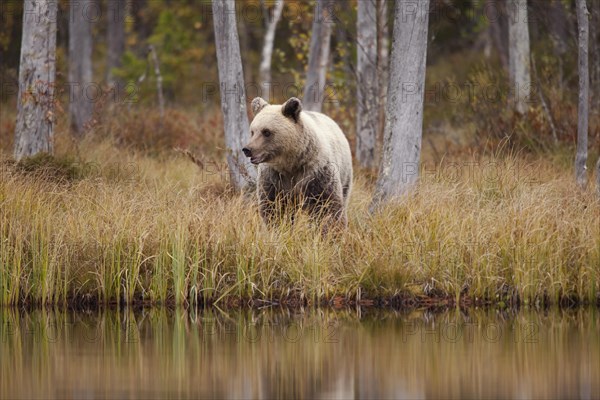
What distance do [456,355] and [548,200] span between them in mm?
3037

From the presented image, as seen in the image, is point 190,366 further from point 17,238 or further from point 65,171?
point 65,171

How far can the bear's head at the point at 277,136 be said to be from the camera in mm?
10484

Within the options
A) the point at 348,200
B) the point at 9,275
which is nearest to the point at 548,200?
the point at 348,200

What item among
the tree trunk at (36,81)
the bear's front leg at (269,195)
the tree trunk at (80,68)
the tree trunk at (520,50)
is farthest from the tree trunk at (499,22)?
the bear's front leg at (269,195)

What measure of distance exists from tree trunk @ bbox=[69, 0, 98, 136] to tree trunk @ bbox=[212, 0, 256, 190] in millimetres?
4696

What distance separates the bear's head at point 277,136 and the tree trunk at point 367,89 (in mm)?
5292

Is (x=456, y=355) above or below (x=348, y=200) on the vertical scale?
below

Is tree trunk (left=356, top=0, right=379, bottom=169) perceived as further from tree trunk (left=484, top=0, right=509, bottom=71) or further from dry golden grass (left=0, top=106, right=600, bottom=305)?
tree trunk (left=484, top=0, right=509, bottom=71)

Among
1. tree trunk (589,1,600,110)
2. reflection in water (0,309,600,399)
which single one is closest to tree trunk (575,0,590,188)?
reflection in water (0,309,600,399)

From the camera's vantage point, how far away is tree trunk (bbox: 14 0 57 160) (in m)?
13.9

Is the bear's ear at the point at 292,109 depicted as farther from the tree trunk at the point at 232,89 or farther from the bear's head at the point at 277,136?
the tree trunk at the point at 232,89

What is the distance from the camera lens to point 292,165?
1078 cm

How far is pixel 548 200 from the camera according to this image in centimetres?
1067

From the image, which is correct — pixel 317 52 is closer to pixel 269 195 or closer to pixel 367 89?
pixel 367 89
